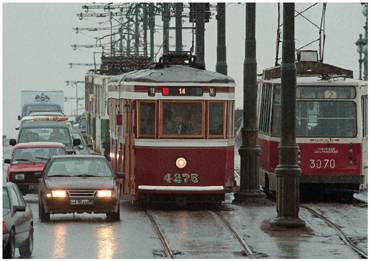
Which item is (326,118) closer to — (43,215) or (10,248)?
(43,215)

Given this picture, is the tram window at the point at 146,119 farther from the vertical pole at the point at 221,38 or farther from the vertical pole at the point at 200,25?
the vertical pole at the point at 200,25

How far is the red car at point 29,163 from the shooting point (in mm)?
37531

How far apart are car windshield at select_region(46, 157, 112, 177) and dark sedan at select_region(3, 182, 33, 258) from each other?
6.88 m

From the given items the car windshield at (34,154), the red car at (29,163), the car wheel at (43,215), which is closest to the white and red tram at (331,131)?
the red car at (29,163)

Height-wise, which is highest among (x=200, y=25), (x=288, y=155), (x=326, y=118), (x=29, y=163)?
(x=200, y=25)

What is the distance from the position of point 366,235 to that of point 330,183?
7605 mm

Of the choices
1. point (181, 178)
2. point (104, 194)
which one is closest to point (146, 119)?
point (181, 178)

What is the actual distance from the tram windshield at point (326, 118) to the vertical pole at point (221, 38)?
5620 millimetres

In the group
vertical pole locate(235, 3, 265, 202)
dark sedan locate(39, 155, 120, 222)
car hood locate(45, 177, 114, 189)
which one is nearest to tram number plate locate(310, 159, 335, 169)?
vertical pole locate(235, 3, 265, 202)

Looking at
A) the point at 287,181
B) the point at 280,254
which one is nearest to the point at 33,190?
the point at 287,181

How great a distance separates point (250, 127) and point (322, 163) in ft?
5.92

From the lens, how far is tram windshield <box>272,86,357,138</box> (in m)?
34.6

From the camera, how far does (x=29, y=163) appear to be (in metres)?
38.7

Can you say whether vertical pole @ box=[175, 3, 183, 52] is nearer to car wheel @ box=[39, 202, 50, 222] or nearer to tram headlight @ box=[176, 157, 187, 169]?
tram headlight @ box=[176, 157, 187, 169]
